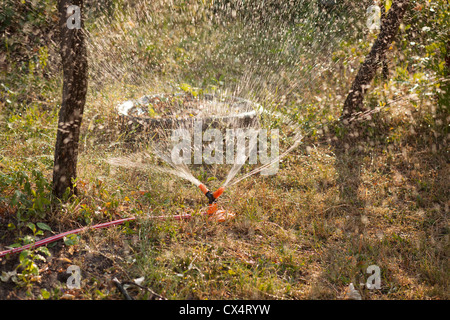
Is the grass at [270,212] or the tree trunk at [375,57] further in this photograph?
the tree trunk at [375,57]

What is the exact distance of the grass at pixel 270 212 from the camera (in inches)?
93.9

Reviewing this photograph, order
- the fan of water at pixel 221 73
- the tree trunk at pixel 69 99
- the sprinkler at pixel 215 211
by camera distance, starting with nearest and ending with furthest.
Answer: the tree trunk at pixel 69 99 → the sprinkler at pixel 215 211 → the fan of water at pixel 221 73

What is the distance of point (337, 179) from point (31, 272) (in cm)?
254

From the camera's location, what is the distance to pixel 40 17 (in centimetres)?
549

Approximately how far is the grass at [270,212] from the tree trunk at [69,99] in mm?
191

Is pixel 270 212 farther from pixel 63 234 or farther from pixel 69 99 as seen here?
pixel 69 99

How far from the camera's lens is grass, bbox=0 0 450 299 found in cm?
238

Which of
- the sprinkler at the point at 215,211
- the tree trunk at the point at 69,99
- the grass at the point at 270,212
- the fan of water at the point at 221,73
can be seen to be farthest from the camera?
the fan of water at the point at 221,73

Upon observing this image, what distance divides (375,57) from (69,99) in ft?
9.86

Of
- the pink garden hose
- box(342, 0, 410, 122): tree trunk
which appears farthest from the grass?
box(342, 0, 410, 122): tree trunk

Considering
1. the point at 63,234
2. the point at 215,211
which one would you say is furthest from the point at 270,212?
the point at 63,234

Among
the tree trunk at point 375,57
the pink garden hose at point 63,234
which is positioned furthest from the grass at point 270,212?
the tree trunk at point 375,57

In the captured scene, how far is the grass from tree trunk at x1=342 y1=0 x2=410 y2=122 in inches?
6.1

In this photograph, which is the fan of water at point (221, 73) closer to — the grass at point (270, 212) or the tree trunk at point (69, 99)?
the grass at point (270, 212)
